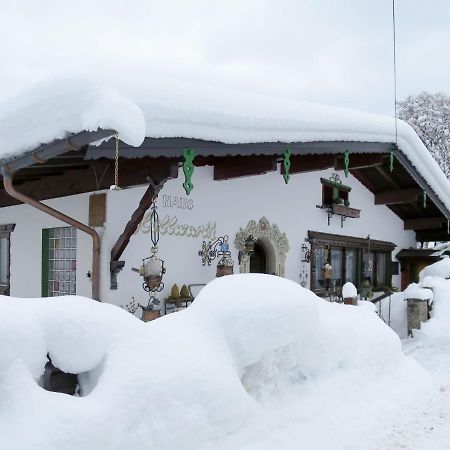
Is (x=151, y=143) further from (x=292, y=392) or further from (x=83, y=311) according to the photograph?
(x=292, y=392)

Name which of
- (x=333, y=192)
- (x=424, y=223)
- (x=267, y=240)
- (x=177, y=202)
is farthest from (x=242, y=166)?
(x=424, y=223)

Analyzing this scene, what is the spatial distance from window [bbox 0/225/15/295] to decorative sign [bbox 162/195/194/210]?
2693mm

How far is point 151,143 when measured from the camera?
17.0 feet

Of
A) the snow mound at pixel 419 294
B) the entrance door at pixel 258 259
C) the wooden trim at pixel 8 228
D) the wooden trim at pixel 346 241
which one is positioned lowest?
the snow mound at pixel 419 294

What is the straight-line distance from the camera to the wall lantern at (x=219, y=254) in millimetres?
7746

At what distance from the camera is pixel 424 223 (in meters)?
13.9

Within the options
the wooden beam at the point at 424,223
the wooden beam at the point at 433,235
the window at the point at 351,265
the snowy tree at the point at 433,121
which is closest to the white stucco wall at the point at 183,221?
the window at the point at 351,265

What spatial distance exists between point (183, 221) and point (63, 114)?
3.16 m

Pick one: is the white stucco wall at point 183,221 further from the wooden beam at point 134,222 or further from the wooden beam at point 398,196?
the wooden beam at point 398,196

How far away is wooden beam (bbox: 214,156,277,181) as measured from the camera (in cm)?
733

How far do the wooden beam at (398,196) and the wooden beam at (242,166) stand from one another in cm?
562

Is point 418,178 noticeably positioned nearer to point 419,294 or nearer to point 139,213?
point 419,294

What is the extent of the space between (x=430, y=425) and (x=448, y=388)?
142 centimetres

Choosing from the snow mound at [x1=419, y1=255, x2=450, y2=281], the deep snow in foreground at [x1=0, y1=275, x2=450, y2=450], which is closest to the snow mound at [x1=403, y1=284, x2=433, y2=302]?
the snow mound at [x1=419, y1=255, x2=450, y2=281]
